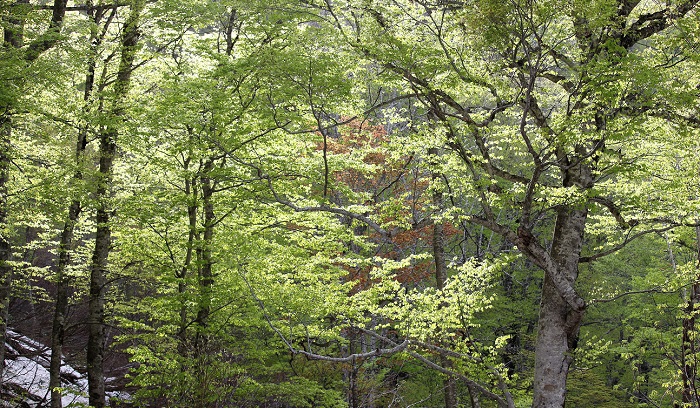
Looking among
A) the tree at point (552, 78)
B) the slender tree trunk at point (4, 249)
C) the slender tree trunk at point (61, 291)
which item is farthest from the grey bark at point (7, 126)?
the tree at point (552, 78)

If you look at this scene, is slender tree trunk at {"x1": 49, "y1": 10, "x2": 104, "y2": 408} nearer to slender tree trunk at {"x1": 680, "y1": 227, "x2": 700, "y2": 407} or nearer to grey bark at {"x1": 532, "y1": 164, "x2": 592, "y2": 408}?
grey bark at {"x1": 532, "y1": 164, "x2": 592, "y2": 408}

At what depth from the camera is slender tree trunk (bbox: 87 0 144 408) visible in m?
9.00

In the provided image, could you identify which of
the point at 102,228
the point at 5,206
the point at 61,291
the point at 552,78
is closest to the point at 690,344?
the point at 552,78

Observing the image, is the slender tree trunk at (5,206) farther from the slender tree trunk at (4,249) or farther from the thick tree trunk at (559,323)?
the thick tree trunk at (559,323)

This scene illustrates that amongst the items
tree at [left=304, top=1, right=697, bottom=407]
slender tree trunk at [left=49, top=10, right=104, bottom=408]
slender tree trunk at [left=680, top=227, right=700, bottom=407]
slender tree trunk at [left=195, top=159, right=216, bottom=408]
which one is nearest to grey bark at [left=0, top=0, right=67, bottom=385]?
slender tree trunk at [left=49, top=10, right=104, bottom=408]

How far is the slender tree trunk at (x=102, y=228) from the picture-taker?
29.5 ft

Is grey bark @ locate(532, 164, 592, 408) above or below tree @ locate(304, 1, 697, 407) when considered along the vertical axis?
below

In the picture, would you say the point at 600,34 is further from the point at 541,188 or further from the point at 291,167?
the point at 291,167

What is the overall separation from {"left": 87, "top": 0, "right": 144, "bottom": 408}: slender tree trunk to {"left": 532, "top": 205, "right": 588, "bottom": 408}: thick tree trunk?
676cm

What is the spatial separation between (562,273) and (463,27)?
337 centimetres

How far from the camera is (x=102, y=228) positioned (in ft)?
31.3

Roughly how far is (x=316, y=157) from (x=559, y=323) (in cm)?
516

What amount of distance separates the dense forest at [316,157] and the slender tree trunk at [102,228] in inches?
1.9

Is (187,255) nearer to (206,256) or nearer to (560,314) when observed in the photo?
(206,256)
